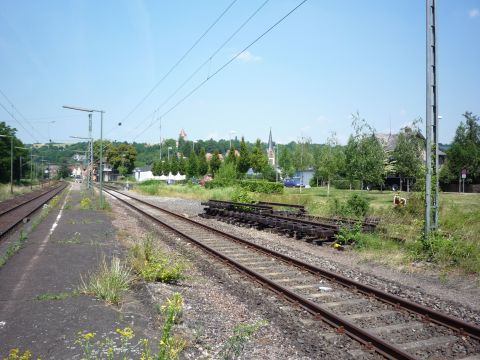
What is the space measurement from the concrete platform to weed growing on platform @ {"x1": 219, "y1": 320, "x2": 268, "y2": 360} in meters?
1.15

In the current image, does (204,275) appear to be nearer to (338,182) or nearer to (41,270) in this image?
(41,270)

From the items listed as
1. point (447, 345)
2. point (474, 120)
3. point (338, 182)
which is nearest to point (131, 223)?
point (447, 345)

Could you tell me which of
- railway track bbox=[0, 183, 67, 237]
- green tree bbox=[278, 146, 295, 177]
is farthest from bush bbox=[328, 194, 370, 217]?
green tree bbox=[278, 146, 295, 177]

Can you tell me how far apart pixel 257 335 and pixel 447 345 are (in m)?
2.53

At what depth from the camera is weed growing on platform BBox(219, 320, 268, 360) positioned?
5.05m

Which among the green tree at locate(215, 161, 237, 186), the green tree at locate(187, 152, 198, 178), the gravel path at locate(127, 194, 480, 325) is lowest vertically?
the gravel path at locate(127, 194, 480, 325)

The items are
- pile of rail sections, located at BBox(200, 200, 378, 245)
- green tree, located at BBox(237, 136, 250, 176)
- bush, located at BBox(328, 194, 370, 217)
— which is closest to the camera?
pile of rail sections, located at BBox(200, 200, 378, 245)

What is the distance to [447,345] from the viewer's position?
551 cm

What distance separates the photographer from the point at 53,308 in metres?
6.45

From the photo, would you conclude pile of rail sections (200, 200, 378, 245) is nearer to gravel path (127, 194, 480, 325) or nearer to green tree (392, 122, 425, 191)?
gravel path (127, 194, 480, 325)

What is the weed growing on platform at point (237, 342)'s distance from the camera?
199 inches

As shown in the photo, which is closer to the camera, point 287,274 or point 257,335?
point 257,335

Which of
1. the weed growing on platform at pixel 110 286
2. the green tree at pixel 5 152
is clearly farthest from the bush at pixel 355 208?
the green tree at pixel 5 152

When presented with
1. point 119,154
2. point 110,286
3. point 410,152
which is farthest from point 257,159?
point 119,154
